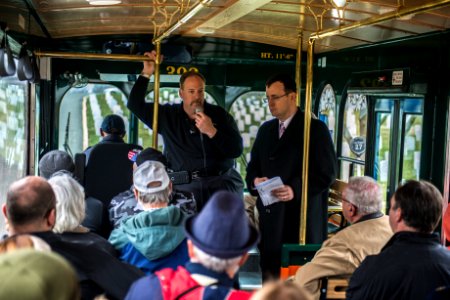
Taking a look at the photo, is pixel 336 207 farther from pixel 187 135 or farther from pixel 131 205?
pixel 131 205

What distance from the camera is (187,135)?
18.2ft

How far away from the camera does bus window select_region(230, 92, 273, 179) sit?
8.66m

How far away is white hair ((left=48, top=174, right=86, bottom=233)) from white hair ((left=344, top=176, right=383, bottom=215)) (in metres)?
1.46

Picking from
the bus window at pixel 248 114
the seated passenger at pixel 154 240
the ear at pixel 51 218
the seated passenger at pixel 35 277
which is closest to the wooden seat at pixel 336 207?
the bus window at pixel 248 114

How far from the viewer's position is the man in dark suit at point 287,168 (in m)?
5.26

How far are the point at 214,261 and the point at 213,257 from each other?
16 mm

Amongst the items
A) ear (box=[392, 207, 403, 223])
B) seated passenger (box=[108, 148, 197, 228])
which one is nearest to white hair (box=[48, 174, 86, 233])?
seated passenger (box=[108, 148, 197, 228])

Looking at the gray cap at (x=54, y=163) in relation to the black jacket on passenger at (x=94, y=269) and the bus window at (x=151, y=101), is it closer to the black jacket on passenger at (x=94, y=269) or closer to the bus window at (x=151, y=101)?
the black jacket on passenger at (x=94, y=269)

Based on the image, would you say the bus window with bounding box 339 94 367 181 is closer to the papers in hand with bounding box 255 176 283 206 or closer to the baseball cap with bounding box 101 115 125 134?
the papers in hand with bounding box 255 176 283 206

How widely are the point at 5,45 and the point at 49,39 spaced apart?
12.5ft

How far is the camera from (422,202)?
3.22 metres

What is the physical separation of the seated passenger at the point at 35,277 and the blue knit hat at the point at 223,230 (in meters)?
0.74

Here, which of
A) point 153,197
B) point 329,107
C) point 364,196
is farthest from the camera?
point 329,107

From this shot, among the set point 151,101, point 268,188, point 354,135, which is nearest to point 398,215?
point 268,188
